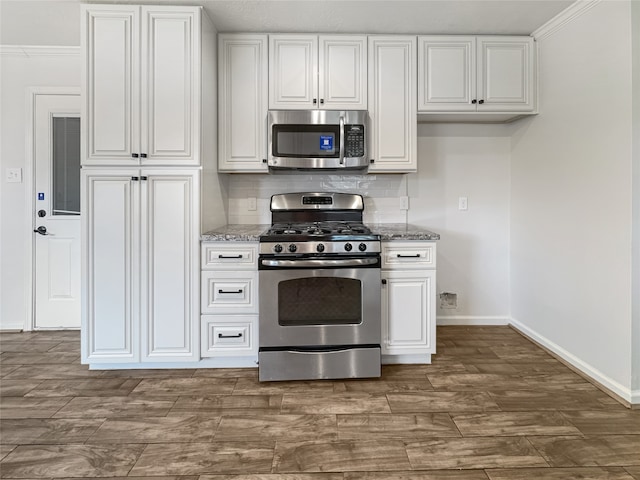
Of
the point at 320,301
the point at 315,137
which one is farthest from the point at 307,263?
the point at 315,137

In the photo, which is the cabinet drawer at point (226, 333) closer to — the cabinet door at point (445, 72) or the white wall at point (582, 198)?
the cabinet door at point (445, 72)

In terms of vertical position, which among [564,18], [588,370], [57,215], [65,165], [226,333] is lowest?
[588,370]

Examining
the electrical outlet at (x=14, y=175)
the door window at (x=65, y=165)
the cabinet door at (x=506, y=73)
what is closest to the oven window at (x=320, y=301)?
the cabinet door at (x=506, y=73)

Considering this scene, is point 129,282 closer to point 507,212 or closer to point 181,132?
point 181,132

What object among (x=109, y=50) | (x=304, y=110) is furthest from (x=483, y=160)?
(x=109, y=50)

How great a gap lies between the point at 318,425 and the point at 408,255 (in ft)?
3.93

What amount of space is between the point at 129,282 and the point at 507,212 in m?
3.14

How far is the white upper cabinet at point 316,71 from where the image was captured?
8.76 feet

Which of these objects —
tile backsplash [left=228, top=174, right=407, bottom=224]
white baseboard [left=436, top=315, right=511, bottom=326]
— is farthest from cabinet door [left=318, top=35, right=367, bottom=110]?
white baseboard [left=436, top=315, right=511, bottom=326]

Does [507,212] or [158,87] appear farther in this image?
[507,212]

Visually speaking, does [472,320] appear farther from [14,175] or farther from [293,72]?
[14,175]

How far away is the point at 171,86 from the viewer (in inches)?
90.9

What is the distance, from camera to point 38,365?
247 cm

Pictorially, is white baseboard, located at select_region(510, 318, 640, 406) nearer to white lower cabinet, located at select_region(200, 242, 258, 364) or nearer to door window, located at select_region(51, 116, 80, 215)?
white lower cabinet, located at select_region(200, 242, 258, 364)
